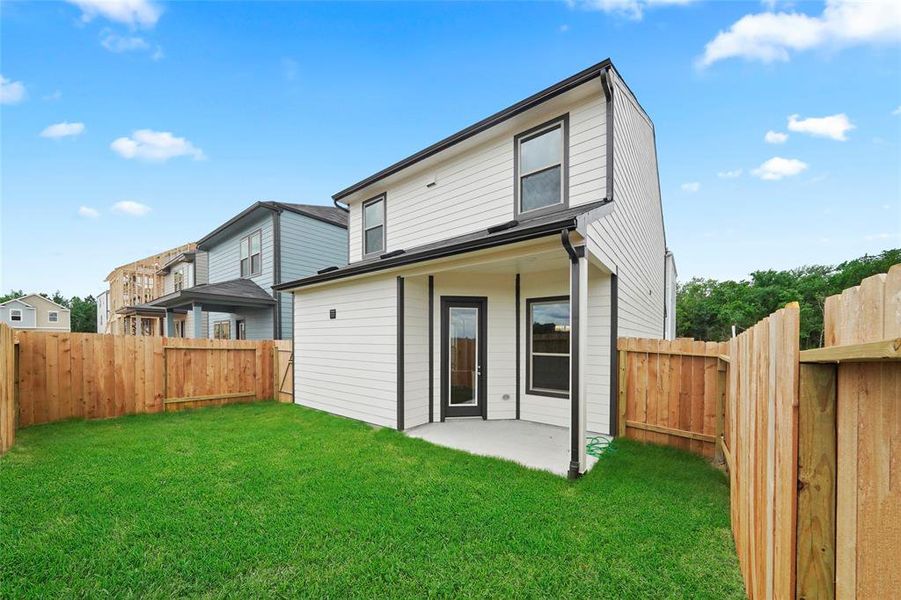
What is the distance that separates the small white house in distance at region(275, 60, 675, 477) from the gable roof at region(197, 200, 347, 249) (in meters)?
4.83

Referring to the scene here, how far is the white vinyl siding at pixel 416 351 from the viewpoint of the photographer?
654 cm

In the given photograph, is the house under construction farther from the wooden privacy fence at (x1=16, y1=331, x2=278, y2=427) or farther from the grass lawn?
the grass lawn

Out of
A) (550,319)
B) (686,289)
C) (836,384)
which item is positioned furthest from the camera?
(686,289)

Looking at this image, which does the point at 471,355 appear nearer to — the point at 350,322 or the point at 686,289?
the point at 350,322

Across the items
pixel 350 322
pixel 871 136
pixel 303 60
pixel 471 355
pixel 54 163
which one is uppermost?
pixel 303 60

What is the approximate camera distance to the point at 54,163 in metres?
10.3

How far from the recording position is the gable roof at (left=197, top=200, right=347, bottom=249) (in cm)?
1210

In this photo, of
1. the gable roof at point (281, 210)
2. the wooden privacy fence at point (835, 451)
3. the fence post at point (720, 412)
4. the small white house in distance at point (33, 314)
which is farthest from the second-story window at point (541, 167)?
the small white house in distance at point (33, 314)

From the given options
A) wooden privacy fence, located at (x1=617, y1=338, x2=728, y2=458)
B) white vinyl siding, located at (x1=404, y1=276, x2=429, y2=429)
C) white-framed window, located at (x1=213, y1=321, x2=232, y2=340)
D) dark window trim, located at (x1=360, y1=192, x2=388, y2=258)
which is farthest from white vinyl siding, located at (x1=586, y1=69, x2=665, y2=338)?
white-framed window, located at (x1=213, y1=321, x2=232, y2=340)

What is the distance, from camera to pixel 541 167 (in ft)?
21.8

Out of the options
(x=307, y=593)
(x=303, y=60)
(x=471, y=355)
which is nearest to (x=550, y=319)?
(x=471, y=355)

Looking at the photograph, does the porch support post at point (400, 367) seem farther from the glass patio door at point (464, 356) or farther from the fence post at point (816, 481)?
the fence post at point (816, 481)

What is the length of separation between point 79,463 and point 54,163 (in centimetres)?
1035

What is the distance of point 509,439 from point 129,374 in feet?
25.6
